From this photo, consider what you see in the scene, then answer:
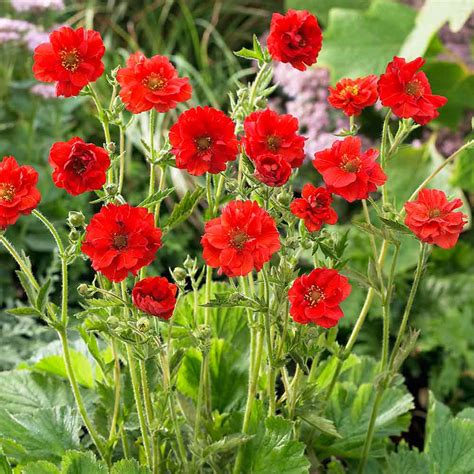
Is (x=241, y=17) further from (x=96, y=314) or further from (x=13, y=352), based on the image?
(x=96, y=314)

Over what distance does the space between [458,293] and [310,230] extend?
1.42m

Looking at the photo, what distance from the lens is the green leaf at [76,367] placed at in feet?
4.32

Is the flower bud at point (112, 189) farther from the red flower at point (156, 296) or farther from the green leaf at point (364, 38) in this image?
the green leaf at point (364, 38)

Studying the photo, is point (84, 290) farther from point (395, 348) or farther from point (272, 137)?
point (395, 348)

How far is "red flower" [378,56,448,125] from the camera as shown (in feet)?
3.03

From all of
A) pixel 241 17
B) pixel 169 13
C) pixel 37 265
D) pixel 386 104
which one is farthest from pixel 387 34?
pixel 386 104

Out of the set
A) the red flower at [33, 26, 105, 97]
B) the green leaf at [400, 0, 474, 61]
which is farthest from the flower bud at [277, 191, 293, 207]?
the green leaf at [400, 0, 474, 61]

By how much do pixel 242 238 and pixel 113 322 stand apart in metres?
0.18

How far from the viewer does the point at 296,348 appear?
3.16ft

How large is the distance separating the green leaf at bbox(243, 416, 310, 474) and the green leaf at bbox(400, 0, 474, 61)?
1373mm

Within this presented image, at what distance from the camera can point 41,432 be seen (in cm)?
117

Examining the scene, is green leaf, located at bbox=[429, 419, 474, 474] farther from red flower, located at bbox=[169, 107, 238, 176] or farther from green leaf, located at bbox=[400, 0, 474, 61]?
green leaf, located at bbox=[400, 0, 474, 61]

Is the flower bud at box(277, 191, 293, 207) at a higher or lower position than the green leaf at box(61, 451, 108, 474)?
higher

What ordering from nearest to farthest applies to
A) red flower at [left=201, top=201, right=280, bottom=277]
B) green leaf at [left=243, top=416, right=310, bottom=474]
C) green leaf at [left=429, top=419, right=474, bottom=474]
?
red flower at [left=201, top=201, right=280, bottom=277]
green leaf at [left=243, top=416, right=310, bottom=474]
green leaf at [left=429, top=419, right=474, bottom=474]
